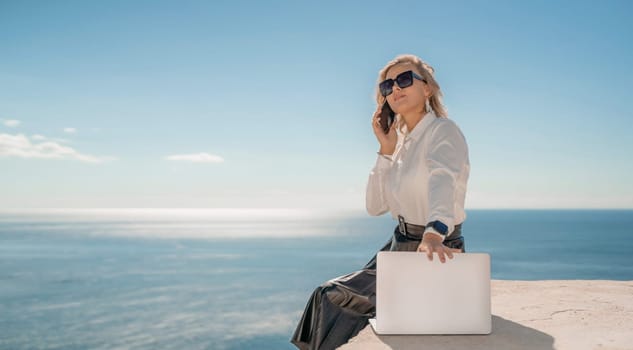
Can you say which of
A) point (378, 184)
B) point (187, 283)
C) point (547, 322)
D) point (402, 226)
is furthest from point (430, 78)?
point (187, 283)

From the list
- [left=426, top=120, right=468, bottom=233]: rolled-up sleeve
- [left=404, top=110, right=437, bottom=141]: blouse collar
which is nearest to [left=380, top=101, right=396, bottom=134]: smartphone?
[left=404, top=110, right=437, bottom=141]: blouse collar

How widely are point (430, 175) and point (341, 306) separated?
0.88m

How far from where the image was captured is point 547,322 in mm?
3566

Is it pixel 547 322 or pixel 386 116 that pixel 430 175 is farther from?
pixel 547 322

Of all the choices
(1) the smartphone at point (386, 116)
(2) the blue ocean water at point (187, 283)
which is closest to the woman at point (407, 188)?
(1) the smartphone at point (386, 116)

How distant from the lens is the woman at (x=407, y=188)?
9.11 feet

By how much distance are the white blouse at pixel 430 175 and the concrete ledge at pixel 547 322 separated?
64cm

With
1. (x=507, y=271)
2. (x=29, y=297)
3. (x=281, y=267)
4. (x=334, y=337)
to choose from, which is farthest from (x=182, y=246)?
(x=334, y=337)

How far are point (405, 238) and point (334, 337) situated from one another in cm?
66

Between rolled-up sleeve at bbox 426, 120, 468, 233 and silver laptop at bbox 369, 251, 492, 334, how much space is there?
0.19 meters

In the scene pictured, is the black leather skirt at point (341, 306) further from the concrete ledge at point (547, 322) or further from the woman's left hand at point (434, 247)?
the woman's left hand at point (434, 247)

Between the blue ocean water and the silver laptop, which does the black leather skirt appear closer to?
the silver laptop

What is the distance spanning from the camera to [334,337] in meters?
2.98

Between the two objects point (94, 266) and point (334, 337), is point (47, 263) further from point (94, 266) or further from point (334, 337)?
point (334, 337)
